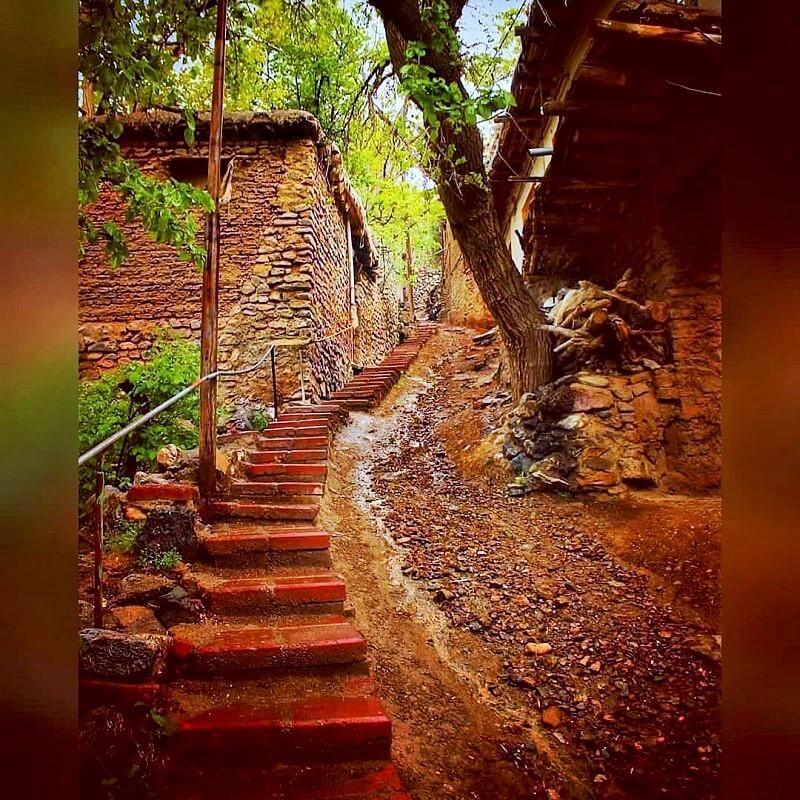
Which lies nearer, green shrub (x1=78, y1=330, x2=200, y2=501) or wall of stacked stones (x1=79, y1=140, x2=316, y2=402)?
green shrub (x1=78, y1=330, x2=200, y2=501)

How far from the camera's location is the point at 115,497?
283 cm

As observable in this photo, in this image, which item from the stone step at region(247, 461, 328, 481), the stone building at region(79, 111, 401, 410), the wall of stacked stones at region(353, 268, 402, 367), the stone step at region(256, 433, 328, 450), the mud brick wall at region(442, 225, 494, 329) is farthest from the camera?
the mud brick wall at region(442, 225, 494, 329)

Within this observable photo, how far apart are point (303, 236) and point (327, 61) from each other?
2837 mm

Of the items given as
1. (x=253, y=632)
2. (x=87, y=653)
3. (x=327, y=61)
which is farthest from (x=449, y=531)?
(x=327, y=61)

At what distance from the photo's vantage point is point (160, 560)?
252cm

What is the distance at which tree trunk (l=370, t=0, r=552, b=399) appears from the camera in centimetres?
417

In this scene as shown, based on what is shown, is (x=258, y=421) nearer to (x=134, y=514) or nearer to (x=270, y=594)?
(x=134, y=514)

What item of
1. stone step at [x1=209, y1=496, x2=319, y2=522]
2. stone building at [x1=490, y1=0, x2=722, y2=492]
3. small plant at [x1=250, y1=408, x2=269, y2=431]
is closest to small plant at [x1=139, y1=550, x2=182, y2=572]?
stone step at [x1=209, y1=496, x2=319, y2=522]

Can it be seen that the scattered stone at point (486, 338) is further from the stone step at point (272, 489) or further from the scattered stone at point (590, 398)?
the stone step at point (272, 489)

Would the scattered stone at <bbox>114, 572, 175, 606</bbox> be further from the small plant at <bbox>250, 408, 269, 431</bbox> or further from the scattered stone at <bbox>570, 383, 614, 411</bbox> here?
the scattered stone at <bbox>570, 383, 614, 411</bbox>

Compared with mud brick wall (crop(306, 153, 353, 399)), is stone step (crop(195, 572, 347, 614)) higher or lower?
lower

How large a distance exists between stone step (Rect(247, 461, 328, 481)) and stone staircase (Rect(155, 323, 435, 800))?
1.66 ft

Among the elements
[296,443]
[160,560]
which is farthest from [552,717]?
[296,443]

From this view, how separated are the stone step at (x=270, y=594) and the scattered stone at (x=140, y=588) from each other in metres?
0.17
